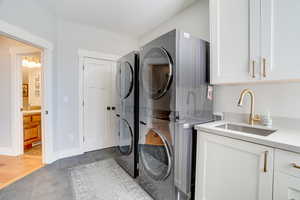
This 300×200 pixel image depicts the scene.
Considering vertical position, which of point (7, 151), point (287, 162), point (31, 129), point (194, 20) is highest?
point (194, 20)

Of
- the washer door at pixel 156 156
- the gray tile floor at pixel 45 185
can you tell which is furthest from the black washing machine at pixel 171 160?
the gray tile floor at pixel 45 185

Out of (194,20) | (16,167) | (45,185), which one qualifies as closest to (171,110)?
(194,20)

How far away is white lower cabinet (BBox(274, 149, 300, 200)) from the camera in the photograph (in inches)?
31.2

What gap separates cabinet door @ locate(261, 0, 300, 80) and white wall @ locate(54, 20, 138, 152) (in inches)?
111

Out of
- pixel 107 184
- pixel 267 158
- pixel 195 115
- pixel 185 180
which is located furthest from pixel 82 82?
pixel 267 158

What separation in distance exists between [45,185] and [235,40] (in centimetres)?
274

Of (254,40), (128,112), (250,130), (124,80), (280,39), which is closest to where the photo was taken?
(280,39)

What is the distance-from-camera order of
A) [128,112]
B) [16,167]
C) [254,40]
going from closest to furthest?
1. [254,40]
2. [128,112]
3. [16,167]

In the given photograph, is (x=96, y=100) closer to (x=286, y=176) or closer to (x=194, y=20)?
(x=194, y=20)

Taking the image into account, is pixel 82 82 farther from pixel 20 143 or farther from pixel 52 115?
pixel 20 143

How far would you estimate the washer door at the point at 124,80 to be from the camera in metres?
1.92

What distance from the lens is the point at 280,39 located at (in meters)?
1.02

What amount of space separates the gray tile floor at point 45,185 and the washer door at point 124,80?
1.38m

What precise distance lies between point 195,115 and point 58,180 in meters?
2.01
